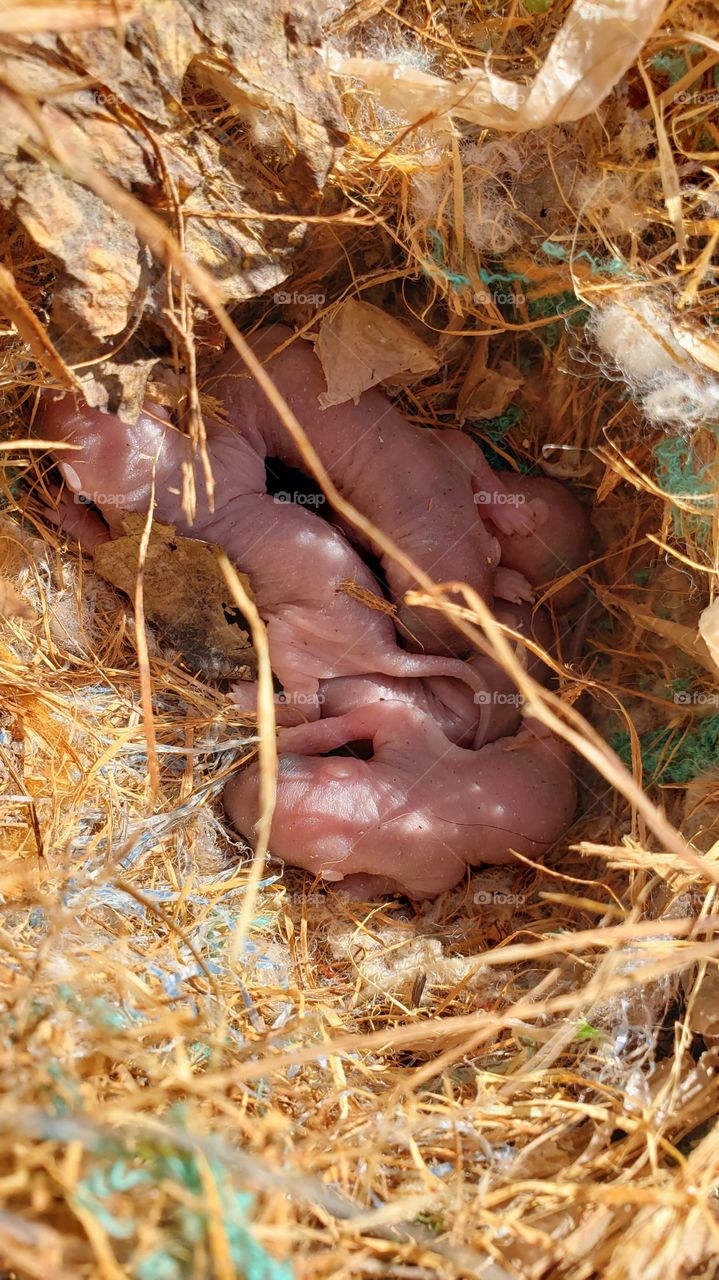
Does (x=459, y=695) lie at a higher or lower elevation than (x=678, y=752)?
lower

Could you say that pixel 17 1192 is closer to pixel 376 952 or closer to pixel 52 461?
pixel 376 952

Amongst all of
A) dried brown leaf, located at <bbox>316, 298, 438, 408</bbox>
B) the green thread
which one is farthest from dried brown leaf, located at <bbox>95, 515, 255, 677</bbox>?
the green thread

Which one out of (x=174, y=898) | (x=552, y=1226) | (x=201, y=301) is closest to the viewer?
(x=552, y=1226)

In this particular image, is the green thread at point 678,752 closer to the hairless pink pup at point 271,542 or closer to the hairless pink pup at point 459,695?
the hairless pink pup at point 459,695

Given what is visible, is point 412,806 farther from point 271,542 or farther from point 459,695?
point 271,542

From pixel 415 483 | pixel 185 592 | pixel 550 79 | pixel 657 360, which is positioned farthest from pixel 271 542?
pixel 550 79

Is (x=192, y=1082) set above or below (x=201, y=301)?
below

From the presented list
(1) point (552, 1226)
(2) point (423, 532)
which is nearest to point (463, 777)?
(2) point (423, 532)

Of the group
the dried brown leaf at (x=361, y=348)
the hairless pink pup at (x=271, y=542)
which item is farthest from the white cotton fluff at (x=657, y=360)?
the hairless pink pup at (x=271, y=542)
